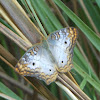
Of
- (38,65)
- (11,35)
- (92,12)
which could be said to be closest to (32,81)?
(38,65)

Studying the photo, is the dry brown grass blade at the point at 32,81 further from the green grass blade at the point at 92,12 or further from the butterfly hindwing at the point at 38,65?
the green grass blade at the point at 92,12

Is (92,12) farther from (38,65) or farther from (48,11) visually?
(38,65)

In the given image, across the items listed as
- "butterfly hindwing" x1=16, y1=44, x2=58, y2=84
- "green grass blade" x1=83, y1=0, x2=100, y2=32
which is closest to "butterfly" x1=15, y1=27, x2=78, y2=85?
"butterfly hindwing" x1=16, y1=44, x2=58, y2=84

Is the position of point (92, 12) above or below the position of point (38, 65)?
below

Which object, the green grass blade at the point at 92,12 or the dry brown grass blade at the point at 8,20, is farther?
the green grass blade at the point at 92,12

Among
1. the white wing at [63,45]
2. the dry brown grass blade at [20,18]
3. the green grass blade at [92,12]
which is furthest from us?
the green grass blade at [92,12]

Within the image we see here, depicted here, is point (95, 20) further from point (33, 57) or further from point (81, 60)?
point (33, 57)

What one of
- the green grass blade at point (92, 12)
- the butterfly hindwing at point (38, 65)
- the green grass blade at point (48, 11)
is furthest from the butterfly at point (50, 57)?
the green grass blade at point (92, 12)
